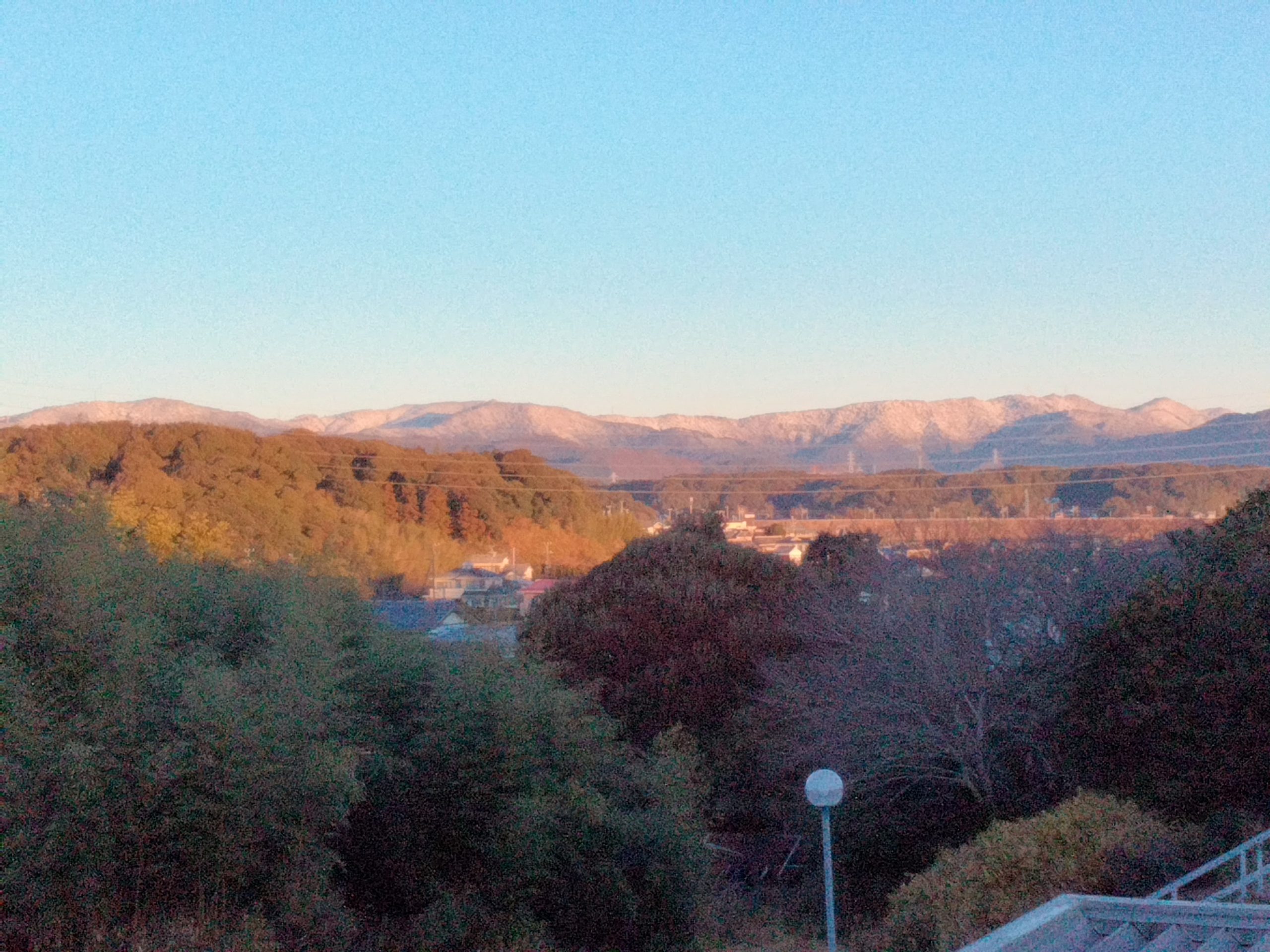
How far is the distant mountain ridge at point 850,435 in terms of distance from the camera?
43.1 metres

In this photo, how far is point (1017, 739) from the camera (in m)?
13.4

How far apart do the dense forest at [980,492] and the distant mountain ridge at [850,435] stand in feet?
4.84

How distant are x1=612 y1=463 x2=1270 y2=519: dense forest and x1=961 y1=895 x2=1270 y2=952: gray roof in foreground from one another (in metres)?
21.4

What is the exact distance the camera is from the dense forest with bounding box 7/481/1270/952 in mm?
7406

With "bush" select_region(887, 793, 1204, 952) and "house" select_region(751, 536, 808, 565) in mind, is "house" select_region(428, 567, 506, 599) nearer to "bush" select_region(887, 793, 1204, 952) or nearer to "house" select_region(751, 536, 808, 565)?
"house" select_region(751, 536, 808, 565)

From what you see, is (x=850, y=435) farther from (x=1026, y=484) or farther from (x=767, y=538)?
(x=767, y=538)

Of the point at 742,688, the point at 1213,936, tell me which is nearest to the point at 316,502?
the point at 742,688

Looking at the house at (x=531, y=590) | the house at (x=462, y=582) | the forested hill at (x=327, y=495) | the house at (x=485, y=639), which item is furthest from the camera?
the house at (x=462, y=582)

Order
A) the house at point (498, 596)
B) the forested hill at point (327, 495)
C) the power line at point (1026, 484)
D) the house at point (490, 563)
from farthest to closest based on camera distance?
the house at point (490, 563), the power line at point (1026, 484), the forested hill at point (327, 495), the house at point (498, 596)

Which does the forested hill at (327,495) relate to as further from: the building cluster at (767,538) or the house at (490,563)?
the building cluster at (767,538)

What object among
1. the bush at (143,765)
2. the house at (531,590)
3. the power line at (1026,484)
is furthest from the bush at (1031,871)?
the power line at (1026,484)

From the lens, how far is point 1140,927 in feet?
18.3

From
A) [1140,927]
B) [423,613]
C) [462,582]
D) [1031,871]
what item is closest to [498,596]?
[423,613]

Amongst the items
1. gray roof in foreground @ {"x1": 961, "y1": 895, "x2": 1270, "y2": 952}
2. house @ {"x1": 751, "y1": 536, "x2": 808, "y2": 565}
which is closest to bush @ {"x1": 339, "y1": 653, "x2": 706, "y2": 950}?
gray roof in foreground @ {"x1": 961, "y1": 895, "x2": 1270, "y2": 952}
